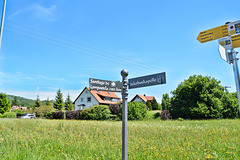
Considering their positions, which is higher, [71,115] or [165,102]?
[165,102]

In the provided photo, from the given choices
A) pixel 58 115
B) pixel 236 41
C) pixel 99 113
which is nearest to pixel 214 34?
pixel 236 41

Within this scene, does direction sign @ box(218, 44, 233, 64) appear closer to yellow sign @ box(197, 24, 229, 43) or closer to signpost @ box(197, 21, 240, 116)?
signpost @ box(197, 21, 240, 116)

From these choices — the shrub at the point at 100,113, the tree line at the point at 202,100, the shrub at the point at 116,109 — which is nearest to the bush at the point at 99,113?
the shrub at the point at 100,113

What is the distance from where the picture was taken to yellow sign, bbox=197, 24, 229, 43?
298 centimetres

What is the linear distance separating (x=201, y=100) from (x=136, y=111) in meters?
10.3

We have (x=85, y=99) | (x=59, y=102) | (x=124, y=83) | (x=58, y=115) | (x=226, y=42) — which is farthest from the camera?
(x=59, y=102)

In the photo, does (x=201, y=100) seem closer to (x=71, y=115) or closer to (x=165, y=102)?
(x=71, y=115)

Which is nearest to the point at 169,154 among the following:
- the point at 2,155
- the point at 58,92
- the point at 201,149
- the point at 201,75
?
the point at 201,149

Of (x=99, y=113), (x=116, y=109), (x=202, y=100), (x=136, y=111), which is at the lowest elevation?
(x=99, y=113)

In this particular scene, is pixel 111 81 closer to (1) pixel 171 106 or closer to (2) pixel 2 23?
(2) pixel 2 23

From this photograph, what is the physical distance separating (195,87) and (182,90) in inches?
80.4

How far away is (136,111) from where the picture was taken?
85.4 ft

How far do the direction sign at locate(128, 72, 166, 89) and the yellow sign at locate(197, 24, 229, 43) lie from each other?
3.52 feet

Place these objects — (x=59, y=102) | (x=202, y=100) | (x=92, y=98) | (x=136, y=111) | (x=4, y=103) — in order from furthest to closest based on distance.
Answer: (x=59, y=102)
(x=92, y=98)
(x=4, y=103)
(x=136, y=111)
(x=202, y=100)
